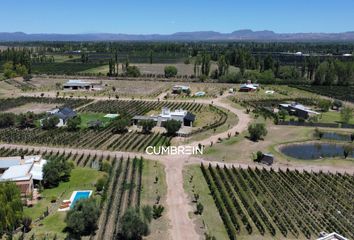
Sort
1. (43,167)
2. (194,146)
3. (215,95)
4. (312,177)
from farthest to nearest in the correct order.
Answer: (215,95) < (194,146) < (312,177) < (43,167)

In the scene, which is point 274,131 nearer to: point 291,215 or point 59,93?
point 291,215

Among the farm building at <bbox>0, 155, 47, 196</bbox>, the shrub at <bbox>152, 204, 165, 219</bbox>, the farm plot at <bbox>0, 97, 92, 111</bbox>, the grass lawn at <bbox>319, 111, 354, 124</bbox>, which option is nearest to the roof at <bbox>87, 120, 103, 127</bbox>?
the farm plot at <bbox>0, 97, 92, 111</bbox>

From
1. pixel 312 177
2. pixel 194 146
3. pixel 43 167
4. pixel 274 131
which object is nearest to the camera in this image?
pixel 43 167

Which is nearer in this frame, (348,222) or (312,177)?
(348,222)

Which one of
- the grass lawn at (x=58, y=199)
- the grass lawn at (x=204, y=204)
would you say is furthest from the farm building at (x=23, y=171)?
the grass lawn at (x=204, y=204)

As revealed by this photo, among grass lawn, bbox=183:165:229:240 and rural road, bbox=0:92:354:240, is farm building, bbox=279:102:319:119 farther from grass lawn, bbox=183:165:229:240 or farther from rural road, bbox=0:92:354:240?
grass lawn, bbox=183:165:229:240

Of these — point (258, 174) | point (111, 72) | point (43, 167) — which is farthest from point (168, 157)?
point (111, 72)
